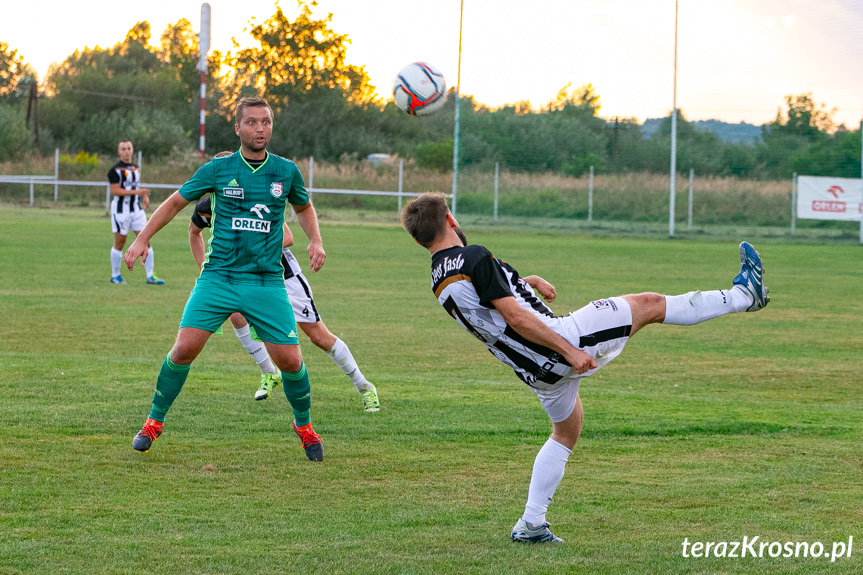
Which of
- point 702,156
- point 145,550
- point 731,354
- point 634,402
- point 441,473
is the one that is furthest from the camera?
point 702,156

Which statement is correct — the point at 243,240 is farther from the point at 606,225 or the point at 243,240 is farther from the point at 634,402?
the point at 606,225

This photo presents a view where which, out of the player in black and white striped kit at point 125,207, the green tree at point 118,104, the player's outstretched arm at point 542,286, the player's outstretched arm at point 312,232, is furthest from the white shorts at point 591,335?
the green tree at point 118,104

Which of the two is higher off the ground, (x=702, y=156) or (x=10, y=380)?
(x=702, y=156)

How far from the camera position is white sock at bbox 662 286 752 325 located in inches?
183

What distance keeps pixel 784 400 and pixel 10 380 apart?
6.24 meters

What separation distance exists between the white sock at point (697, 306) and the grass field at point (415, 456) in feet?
3.24

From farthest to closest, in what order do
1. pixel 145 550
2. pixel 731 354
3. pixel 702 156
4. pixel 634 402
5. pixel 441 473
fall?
1. pixel 702 156
2. pixel 731 354
3. pixel 634 402
4. pixel 441 473
5. pixel 145 550

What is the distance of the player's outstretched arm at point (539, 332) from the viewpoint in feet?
13.9

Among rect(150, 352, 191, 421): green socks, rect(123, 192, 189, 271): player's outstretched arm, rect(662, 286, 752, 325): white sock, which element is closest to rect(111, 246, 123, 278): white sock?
rect(150, 352, 191, 421): green socks

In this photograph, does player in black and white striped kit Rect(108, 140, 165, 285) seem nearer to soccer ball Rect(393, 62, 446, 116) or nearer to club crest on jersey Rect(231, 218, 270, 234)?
soccer ball Rect(393, 62, 446, 116)

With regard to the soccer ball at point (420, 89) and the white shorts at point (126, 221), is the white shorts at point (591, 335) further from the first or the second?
the white shorts at point (126, 221)

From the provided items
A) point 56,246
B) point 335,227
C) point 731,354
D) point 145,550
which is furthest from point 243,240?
point 335,227

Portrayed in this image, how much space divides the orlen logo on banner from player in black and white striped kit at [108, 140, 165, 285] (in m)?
22.9

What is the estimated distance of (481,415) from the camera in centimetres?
725
